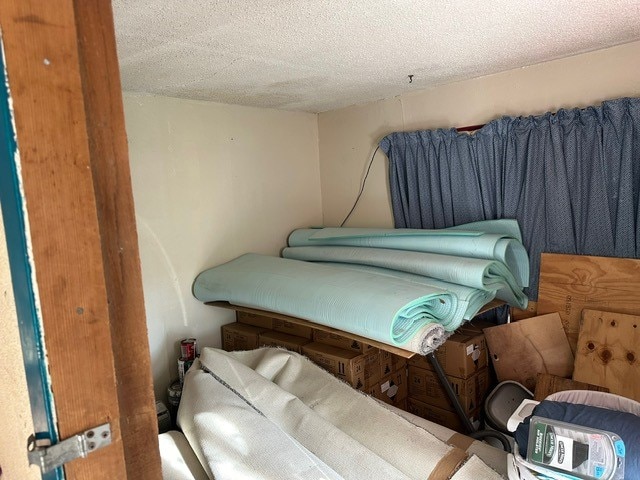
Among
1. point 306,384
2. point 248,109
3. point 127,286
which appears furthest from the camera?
point 248,109

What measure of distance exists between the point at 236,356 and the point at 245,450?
682mm

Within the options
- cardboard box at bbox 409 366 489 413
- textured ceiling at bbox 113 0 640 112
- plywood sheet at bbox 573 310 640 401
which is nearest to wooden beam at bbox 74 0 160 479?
textured ceiling at bbox 113 0 640 112

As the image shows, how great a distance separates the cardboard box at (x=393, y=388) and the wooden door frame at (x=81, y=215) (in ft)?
5.59

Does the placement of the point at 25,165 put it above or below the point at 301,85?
below

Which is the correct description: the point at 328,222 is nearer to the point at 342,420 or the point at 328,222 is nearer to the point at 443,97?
the point at 443,97

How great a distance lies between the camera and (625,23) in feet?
5.14

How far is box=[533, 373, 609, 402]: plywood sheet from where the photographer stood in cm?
187

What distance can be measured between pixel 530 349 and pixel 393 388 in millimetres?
727

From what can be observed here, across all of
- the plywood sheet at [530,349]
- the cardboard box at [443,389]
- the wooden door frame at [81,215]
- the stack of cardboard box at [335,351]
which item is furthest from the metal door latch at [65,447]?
the plywood sheet at [530,349]

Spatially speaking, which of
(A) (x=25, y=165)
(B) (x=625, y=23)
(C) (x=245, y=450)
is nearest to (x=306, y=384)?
(C) (x=245, y=450)

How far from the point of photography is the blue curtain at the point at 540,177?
1.85 metres

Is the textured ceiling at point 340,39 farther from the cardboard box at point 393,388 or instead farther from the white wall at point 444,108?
the cardboard box at point 393,388

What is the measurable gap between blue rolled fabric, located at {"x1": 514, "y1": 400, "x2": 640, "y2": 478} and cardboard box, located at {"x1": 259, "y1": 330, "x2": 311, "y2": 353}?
3.87 feet

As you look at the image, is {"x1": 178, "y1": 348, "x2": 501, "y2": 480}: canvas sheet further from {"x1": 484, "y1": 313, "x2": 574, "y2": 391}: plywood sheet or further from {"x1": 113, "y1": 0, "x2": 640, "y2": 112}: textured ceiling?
{"x1": 113, "y1": 0, "x2": 640, "y2": 112}: textured ceiling
